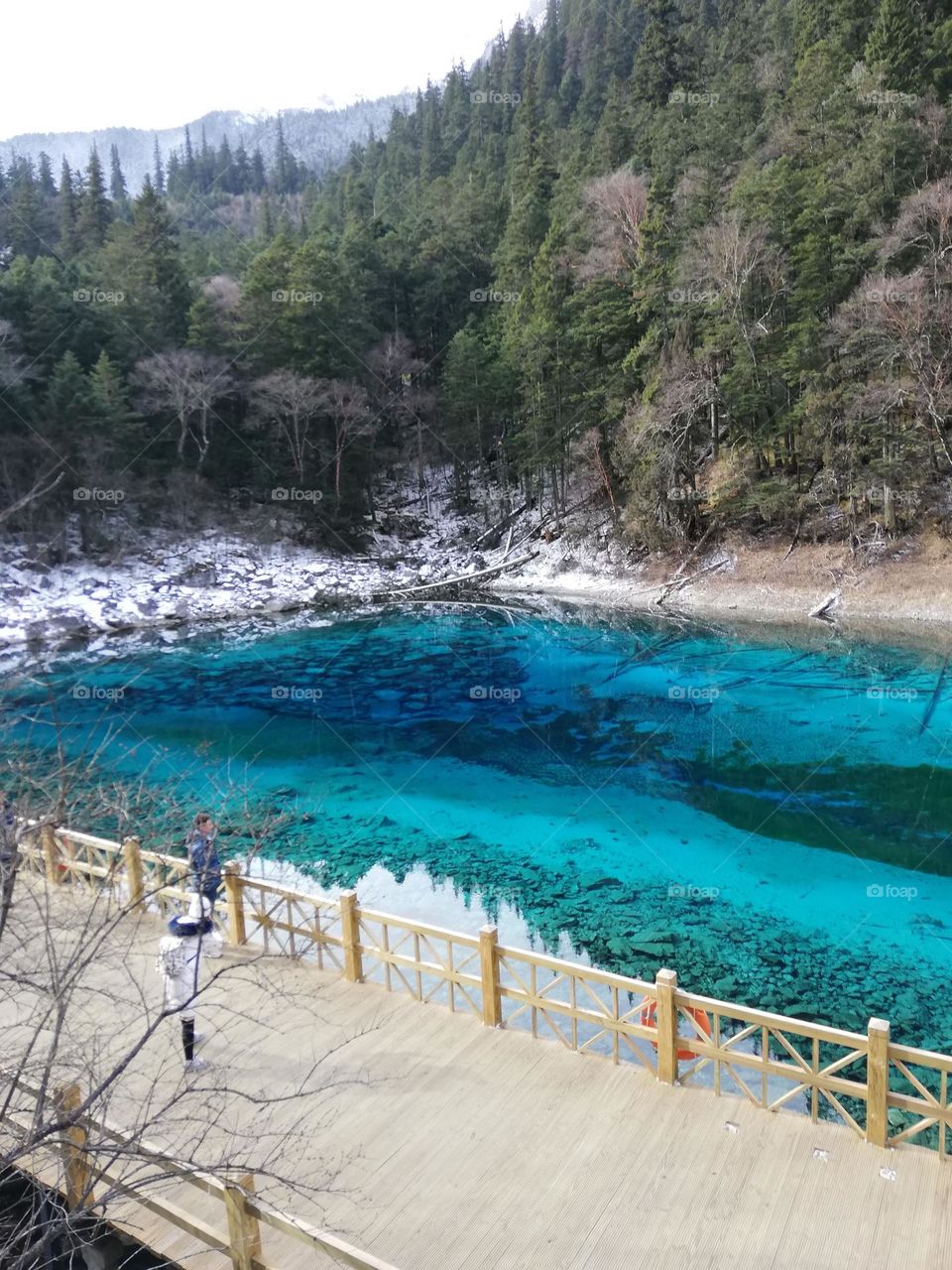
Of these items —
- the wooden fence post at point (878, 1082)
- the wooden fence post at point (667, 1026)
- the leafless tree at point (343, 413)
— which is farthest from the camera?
the leafless tree at point (343, 413)

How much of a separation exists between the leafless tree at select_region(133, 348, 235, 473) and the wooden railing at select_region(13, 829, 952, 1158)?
27.5 metres

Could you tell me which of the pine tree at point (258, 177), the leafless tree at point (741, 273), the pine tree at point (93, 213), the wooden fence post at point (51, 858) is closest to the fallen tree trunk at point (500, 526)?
the leafless tree at point (741, 273)

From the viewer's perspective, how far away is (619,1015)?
7.09 m

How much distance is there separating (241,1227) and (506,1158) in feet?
6.11

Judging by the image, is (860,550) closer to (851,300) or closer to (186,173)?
(851,300)

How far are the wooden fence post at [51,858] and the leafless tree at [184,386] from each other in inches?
1091

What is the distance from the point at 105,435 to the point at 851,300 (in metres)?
26.2

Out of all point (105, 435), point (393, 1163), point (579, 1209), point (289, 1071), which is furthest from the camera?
point (105, 435)

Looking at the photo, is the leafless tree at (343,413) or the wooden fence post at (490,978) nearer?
the wooden fence post at (490,978)

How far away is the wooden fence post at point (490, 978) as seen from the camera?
7.18 metres

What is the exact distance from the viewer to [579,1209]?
17.8ft

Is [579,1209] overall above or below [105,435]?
below

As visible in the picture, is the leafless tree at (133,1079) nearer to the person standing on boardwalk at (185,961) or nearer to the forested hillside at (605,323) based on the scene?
the person standing on boardwalk at (185,961)

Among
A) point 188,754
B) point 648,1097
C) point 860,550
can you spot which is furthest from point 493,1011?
point 860,550
